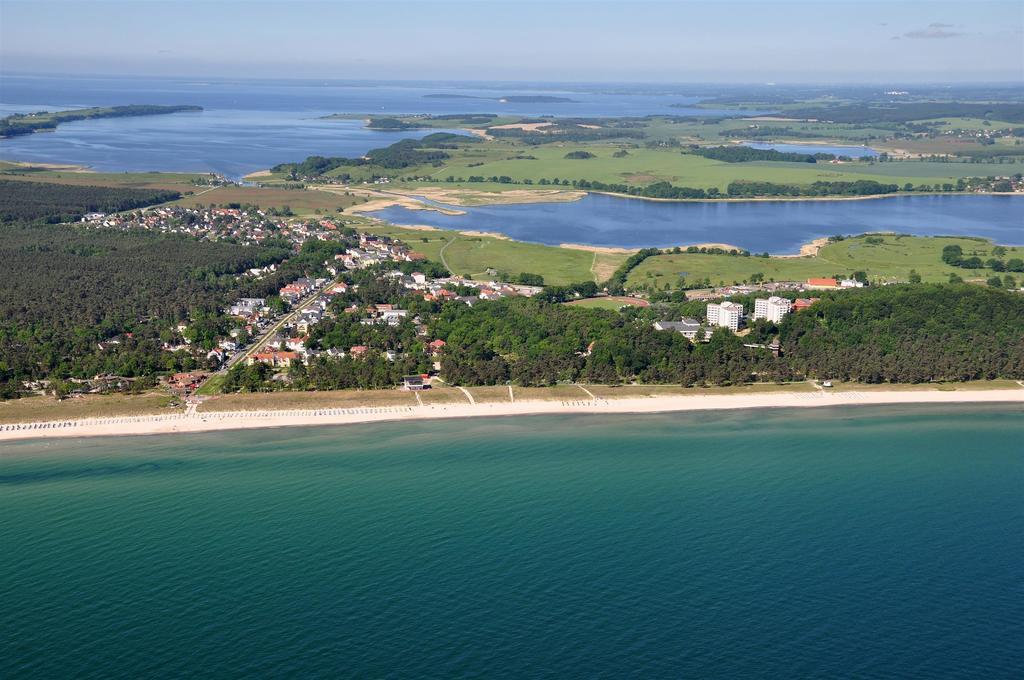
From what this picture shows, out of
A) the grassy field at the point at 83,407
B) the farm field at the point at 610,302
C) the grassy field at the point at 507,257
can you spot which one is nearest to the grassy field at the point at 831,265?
the grassy field at the point at 507,257

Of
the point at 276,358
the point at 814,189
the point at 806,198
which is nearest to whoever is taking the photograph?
the point at 276,358

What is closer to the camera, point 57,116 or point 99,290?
point 99,290

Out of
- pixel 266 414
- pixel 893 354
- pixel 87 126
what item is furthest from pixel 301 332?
pixel 87 126

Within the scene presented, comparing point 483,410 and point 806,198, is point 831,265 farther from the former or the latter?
point 806,198

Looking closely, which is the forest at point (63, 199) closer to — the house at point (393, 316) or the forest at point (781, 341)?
the house at point (393, 316)

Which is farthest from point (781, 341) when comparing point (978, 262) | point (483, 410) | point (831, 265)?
point (978, 262)

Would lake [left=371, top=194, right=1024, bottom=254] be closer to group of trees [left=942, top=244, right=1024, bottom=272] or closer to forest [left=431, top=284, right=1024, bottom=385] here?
group of trees [left=942, top=244, right=1024, bottom=272]

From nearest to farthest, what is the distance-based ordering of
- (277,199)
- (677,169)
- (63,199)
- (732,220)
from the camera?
(63,199) → (732,220) → (277,199) → (677,169)
